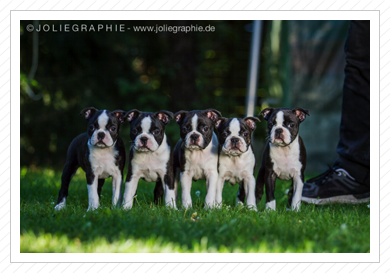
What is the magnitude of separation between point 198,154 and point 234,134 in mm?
526

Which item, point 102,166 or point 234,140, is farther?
point 102,166

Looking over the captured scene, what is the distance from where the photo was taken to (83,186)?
274 inches

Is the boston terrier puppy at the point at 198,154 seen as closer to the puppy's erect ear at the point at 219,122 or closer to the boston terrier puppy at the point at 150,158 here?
the puppy's erect ear at the point at 219,122

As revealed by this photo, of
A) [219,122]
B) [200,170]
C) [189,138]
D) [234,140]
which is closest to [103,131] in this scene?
[189,138]

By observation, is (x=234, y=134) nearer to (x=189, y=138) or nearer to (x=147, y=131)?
(x=189, y=138)

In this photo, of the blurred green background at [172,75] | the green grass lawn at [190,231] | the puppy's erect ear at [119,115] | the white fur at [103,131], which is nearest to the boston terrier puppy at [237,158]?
the green grass lawn at [190,231]

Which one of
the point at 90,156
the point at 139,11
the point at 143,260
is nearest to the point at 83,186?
the point at 90,156

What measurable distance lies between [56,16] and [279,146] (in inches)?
122

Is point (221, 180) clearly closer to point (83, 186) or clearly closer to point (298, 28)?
point (83, 186)

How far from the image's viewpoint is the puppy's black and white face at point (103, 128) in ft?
16.3

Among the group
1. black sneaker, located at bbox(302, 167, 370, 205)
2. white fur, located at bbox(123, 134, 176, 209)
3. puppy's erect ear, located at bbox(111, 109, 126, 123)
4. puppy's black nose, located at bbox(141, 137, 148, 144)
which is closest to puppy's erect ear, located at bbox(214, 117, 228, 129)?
white fur, located at bbox(123, 134, 176, 209)

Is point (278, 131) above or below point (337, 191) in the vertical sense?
above

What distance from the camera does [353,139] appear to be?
5.86 m

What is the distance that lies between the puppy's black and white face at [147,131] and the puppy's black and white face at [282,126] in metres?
1.24
